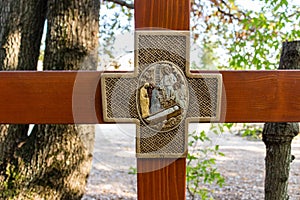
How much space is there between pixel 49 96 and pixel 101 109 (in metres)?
0.12

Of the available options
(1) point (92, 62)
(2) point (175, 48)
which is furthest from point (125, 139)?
(1) point (92, 62)

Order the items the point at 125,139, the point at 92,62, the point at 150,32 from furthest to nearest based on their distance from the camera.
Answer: the point at 92,62 → the point at 125,139 → the point at 150,32

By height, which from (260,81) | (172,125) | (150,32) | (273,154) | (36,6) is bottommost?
(273,154)

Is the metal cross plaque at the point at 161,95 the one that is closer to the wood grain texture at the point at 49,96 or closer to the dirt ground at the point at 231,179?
the wood grain texture at the point at 49,96

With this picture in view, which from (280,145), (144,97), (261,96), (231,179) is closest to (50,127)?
(280,145)

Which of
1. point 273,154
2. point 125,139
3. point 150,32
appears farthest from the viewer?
point 273,154

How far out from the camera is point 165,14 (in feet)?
3.06

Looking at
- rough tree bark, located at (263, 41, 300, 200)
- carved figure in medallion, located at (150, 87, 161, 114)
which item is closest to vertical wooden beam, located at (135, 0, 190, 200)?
carved figure in medallion, located at (150, 87, 161, 114)

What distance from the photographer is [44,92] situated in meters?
0.96

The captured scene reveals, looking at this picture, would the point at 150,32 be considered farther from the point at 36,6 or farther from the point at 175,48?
the point at 36,6

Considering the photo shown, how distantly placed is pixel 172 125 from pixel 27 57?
1.30 m

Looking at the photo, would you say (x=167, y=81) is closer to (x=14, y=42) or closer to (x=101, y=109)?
(x=101, y=109)

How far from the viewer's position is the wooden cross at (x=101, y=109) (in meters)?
0.96

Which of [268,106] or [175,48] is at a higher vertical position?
[175,48]
